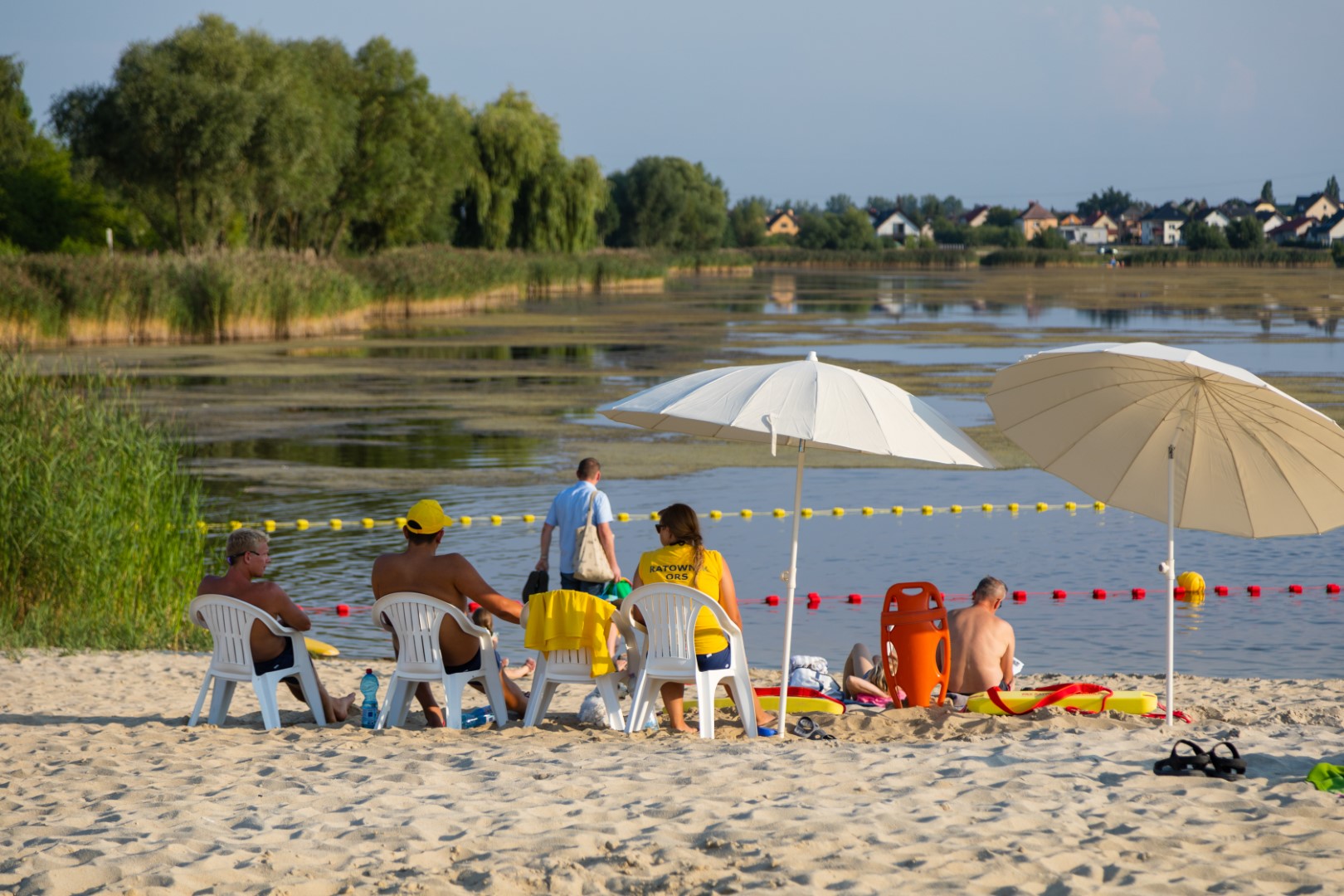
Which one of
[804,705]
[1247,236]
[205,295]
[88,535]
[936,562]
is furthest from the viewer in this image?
[1247,236]

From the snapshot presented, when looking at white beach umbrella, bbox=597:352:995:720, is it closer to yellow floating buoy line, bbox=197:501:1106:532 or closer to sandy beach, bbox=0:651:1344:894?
sandy beach, bbox=0:651:1344:894

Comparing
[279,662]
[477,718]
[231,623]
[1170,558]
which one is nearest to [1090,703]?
[1170,558]

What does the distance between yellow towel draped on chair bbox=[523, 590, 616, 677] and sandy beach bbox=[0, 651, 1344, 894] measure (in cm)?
42

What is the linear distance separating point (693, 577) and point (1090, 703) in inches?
89.2

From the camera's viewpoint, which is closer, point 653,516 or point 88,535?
point 88,535

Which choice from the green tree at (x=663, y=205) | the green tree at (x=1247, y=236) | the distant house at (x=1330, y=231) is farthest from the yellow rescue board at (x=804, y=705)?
the distant house at (x=1330, y=231)

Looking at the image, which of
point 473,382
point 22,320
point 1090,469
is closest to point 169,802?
point 1090,469

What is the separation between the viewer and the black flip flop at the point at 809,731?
734 cm

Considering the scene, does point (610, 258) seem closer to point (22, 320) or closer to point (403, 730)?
point (22, 320)

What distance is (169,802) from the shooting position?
235 inches

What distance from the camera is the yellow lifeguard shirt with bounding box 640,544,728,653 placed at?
716cm

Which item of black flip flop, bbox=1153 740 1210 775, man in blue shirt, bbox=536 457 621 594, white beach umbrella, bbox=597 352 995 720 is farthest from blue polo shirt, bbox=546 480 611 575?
black flip flop, bbox=1153 740 1210 775

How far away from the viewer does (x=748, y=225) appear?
184 metres

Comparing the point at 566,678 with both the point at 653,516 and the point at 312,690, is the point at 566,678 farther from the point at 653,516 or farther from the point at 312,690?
the point at 653,516
